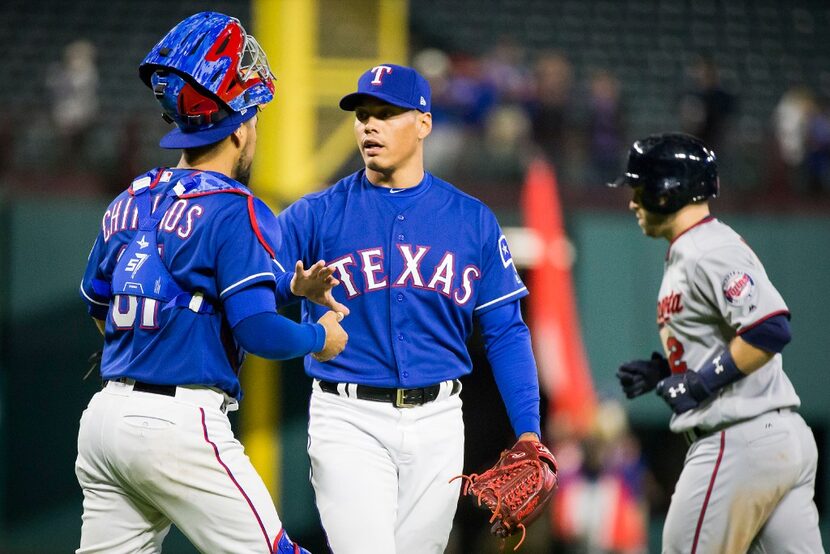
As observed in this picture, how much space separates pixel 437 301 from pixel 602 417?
5729mm

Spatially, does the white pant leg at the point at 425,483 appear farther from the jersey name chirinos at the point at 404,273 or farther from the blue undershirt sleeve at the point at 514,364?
the jersey name chirinos at the point at 404,273

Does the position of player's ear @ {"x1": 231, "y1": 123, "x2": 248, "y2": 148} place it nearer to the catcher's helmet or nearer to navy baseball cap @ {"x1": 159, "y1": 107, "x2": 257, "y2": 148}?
navy baseball cap @ {"x1": 159, "y1": 107, "x2": 257, "y2": 148}

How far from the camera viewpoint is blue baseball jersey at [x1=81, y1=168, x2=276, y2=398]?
3.04 meters

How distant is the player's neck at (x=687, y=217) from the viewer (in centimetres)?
415

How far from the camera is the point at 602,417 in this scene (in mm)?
9211

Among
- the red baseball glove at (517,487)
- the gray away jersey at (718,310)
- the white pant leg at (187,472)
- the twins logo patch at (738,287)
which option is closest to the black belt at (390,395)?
the red baseball glove at (517,487)

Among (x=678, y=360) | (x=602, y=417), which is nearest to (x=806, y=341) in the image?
(x=602, y=417)

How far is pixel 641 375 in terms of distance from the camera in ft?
14.1

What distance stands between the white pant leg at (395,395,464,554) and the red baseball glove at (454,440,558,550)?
0.37ft

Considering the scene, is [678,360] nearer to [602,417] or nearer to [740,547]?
[740,547]

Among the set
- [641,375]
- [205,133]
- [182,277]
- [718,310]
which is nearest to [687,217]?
[718,310]

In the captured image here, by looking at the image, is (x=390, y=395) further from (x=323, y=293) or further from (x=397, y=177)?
(x=397, y=177)

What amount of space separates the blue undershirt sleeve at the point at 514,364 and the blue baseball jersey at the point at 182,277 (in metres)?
1.02

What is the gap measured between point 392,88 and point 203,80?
0.83m
